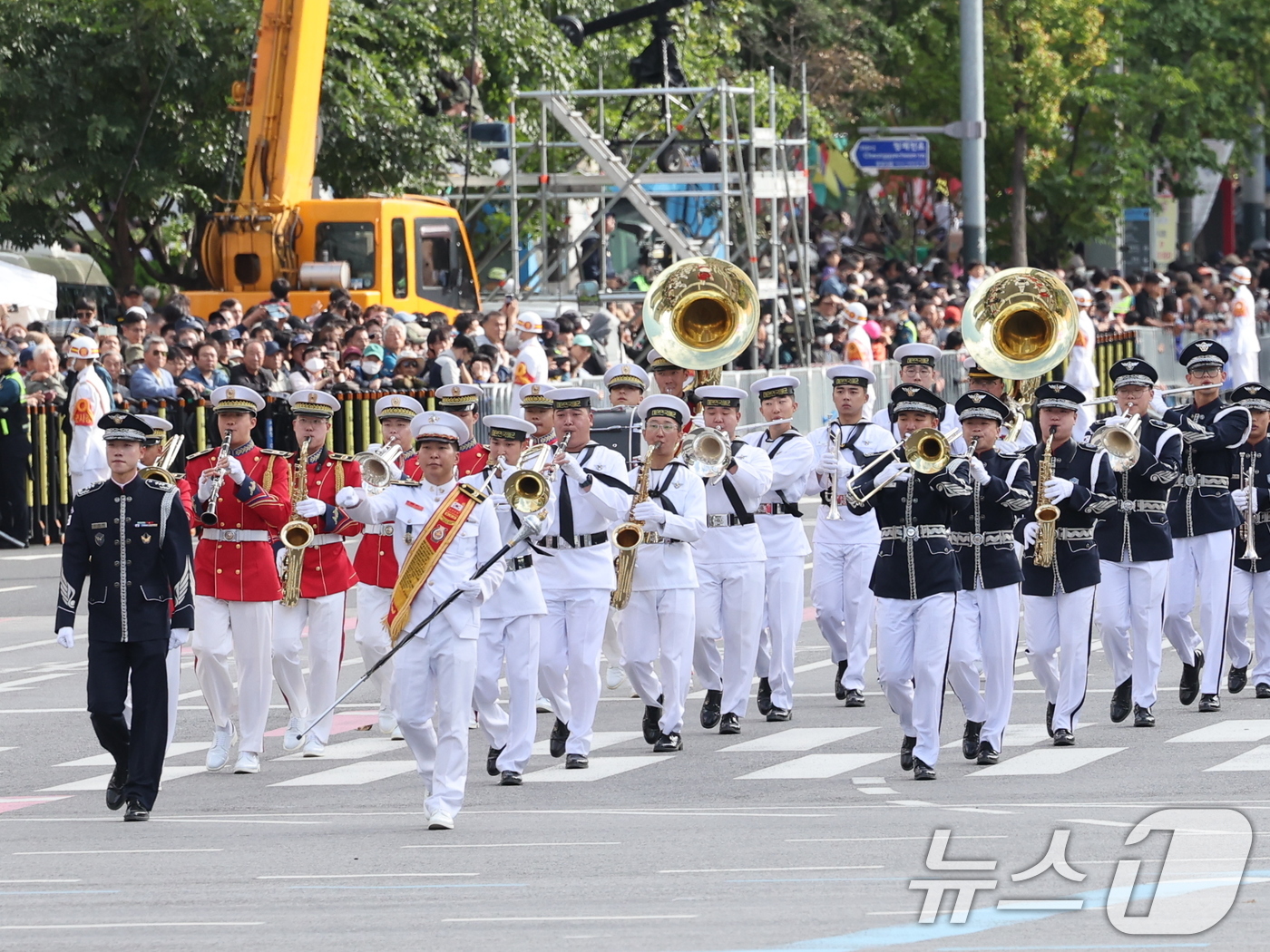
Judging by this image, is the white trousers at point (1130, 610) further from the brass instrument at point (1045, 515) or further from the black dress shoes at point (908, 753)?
the black dress shoes at point (908, 753)

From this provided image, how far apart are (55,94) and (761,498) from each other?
19.3 m

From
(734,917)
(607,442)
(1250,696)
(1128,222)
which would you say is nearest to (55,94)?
(607,442)

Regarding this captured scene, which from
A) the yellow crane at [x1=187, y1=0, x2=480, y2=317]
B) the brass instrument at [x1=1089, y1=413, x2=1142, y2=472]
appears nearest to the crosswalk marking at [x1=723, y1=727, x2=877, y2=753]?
the brass instrument at [x1=1089, y1=413, x2=1142, y2=472]

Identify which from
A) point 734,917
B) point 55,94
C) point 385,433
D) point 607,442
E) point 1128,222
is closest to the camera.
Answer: point 734,917

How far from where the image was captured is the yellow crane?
27938mm

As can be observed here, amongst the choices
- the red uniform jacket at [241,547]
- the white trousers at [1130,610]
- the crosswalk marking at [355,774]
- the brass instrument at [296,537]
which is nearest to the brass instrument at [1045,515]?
the white trousers at [1130,610]

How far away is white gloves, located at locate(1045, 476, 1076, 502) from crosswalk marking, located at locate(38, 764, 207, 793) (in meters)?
4.80

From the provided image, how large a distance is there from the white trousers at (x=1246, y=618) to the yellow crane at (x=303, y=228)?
45.9ft

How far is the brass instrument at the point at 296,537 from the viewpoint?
13.4 meters

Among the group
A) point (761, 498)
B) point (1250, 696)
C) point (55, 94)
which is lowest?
point (1250, 696)

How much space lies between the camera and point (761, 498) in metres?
15.1

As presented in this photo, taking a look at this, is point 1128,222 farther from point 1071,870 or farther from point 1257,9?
point 1071,870

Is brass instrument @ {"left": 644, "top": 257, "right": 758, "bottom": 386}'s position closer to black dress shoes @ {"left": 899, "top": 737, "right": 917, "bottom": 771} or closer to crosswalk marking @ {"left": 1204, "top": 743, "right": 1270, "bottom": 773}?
black dress shoes @ {"left": 899, "top": 737, "right": 917, "bottom": 771}

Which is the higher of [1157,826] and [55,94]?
[55,94]
